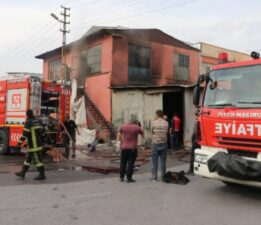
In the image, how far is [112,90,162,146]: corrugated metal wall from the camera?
2086 centimetres

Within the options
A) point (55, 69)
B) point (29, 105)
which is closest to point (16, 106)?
point (29, 105)

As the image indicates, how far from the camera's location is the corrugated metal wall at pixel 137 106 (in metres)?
20.9

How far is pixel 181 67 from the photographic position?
2881 centimetres

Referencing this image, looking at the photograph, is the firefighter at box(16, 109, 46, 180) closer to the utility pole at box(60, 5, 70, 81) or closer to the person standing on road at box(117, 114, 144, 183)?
the person standing on road at box(117, 114, 144, 183)

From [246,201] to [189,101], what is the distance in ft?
39.6

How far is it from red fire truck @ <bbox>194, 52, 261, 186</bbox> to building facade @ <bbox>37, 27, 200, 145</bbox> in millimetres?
11287

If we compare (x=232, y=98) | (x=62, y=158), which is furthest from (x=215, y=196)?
(x=62, y=158)

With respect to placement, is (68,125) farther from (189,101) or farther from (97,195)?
(97,195)

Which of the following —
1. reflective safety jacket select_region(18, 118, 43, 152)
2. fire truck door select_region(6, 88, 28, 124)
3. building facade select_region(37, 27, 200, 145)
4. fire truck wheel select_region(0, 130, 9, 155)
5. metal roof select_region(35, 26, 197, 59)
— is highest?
metal roof select_region(35, 26, 197, 59)

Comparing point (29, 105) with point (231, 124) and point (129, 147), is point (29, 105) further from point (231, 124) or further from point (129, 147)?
point (231, 124)

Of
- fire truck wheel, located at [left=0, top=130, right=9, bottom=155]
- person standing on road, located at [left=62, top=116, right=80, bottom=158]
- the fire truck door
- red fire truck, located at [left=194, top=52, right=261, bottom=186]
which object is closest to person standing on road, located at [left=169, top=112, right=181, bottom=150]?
person standing on road, located at [left=62, top=116, right=80, bottom=158]

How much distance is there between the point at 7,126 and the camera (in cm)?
1579

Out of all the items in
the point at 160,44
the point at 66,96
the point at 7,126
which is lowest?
the point at 7,126

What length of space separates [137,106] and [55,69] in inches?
453
